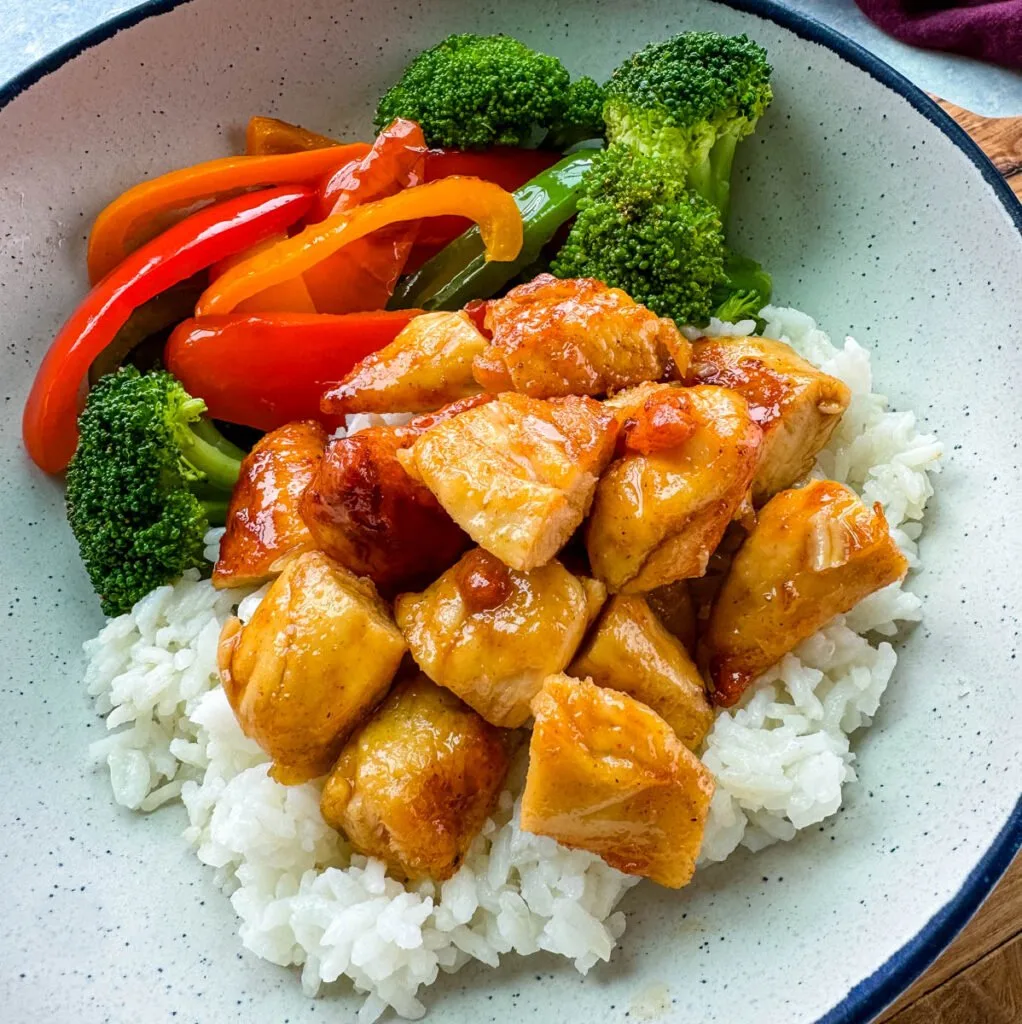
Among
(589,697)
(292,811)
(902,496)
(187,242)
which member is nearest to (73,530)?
(187,242)

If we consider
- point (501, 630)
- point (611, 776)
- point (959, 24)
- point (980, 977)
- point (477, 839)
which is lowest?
point (980, 977)

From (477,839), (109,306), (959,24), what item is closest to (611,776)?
(477,839)

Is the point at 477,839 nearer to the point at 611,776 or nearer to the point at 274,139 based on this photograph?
the point at 611,776

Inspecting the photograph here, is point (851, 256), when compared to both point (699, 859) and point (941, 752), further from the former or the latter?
point (699, 859)

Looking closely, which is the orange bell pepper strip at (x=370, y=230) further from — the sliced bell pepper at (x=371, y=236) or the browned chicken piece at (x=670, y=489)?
the browned chicken piece at (x=670, y=489)

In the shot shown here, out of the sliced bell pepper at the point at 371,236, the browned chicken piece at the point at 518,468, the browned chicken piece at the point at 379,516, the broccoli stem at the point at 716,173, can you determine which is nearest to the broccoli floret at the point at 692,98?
the broccoli stem at the point at 716,173
